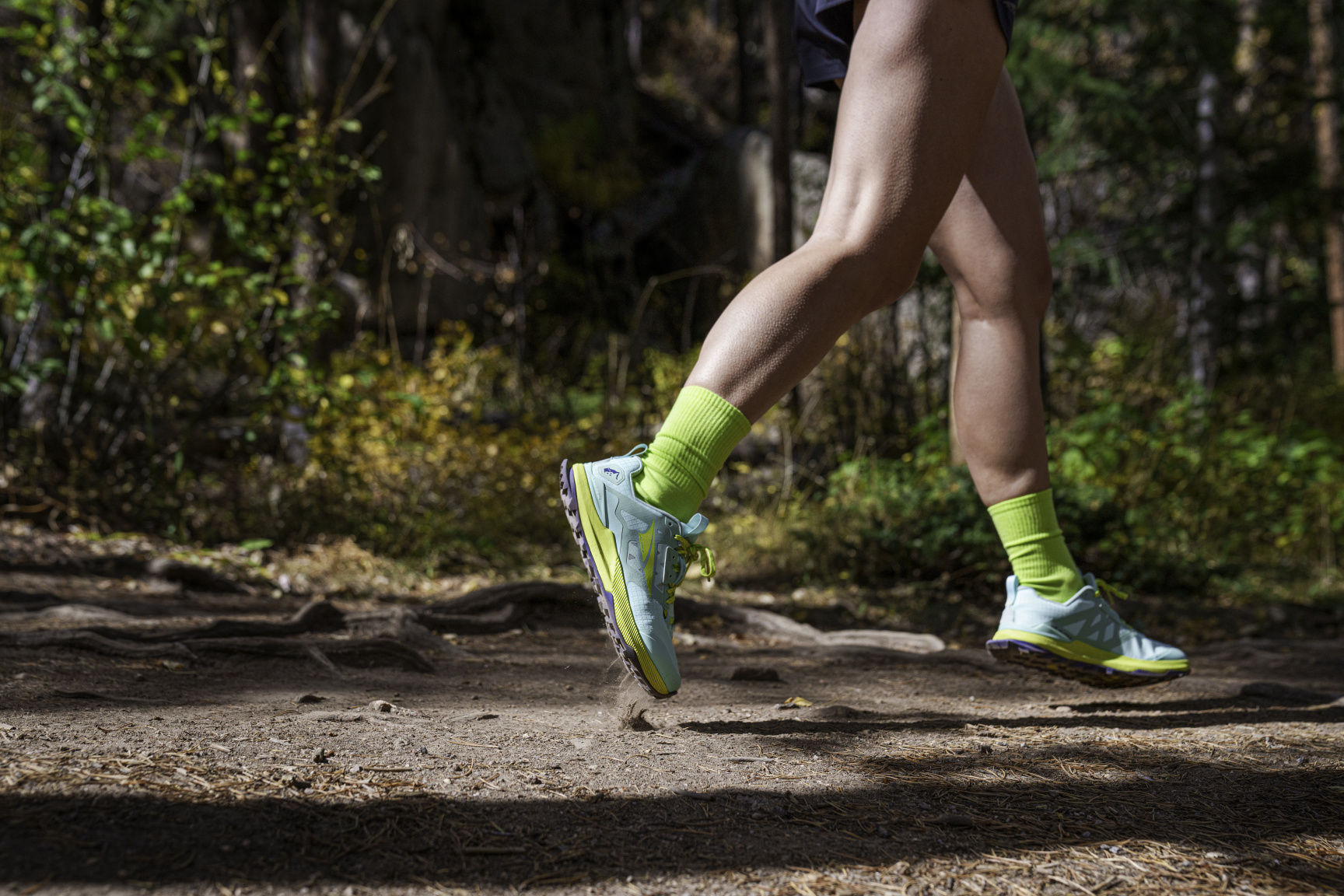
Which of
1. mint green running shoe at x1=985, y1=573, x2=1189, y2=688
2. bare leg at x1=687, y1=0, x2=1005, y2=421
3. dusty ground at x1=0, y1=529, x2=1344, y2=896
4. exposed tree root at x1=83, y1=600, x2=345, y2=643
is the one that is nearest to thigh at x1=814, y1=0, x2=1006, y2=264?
bare leg at x1=687, y1=0, x2=1005, y2=421

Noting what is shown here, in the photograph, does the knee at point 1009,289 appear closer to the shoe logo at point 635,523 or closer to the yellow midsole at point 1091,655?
the yellow midsole at point 1091,655

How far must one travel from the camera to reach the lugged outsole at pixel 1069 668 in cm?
183

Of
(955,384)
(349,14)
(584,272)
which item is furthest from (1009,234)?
(584,272)

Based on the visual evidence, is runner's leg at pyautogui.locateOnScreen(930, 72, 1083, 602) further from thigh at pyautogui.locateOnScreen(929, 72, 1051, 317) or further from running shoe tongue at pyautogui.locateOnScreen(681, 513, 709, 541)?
running shoe tongue at pyautogui.locateOnScreen(681, 513, 709, 541)

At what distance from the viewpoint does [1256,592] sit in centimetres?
425

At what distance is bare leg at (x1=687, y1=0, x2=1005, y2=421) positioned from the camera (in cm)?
153

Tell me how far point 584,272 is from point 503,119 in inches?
87.9

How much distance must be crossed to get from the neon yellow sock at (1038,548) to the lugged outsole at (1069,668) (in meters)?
0.12

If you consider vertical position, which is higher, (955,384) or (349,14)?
(349,14)

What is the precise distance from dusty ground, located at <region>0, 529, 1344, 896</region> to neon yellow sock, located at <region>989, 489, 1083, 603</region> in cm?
27

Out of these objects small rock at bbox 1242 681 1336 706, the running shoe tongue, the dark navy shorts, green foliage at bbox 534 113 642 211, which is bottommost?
small rock at bbox 1242 681 1336 706

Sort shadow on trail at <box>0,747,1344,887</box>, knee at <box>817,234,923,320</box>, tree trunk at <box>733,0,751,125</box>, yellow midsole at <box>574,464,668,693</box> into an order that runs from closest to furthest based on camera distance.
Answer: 1. shadow on trail at <box>0,747,1344,887</box>
2. yellow midsole at <box>574,464,668,693</box>
3. knee at <box>817,234,923,320</box>
4. tree trunk at <box>733,0,751,125</box>

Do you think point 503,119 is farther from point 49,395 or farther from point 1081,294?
point 49,395

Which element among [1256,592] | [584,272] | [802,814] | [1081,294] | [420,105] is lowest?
[1256,592]
